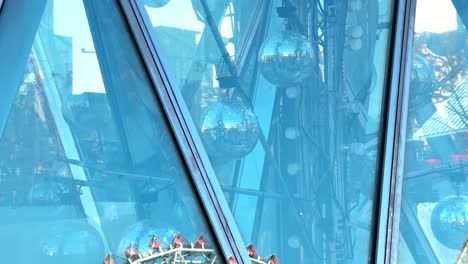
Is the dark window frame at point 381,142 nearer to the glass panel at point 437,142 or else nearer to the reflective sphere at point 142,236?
the glass panel at point 437,142

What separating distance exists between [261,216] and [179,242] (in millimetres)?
312

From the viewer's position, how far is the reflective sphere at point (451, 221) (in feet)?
9.80

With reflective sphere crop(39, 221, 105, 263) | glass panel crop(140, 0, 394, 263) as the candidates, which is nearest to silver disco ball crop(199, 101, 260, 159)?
glass panel crop(140, 0, 394, 263)

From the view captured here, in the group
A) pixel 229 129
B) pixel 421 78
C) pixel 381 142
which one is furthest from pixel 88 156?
pixel 421 78

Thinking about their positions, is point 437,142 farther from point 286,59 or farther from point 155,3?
point 155,3

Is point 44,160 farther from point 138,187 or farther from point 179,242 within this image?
point 179,242

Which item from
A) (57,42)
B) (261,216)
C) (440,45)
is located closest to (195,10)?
(57,42)

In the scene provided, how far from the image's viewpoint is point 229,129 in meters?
2.79

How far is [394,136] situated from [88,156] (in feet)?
3.51

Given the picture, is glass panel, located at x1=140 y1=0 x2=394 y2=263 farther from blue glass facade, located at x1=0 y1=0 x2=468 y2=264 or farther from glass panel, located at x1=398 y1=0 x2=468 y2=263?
glass panel, located at x1=398 y1=0 x2=468 y2=263

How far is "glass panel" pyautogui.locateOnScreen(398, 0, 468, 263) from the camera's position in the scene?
9.73 feet

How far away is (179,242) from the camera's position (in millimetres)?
2637

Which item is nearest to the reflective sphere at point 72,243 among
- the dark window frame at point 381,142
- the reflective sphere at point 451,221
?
the dark window frame at point 381,142

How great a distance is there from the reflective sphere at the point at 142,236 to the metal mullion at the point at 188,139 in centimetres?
14
